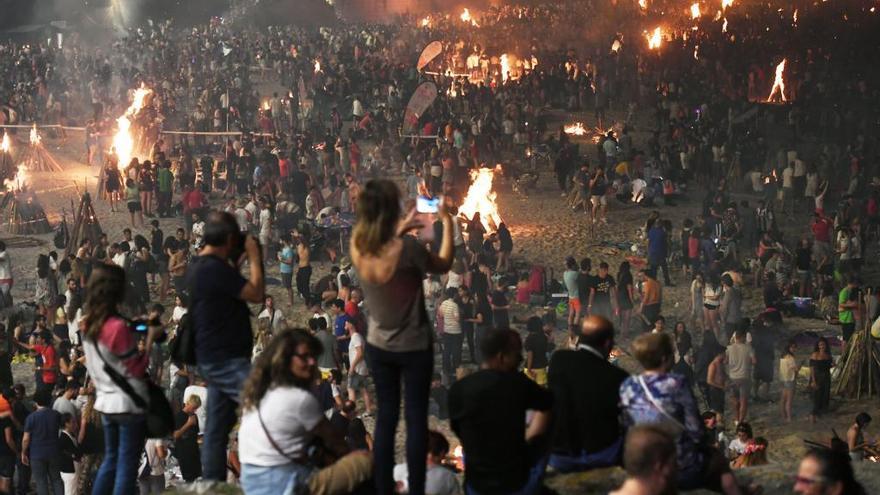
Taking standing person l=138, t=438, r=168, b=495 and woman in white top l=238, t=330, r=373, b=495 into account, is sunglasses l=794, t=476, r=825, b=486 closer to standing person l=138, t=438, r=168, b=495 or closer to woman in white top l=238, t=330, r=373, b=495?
woman in white top l=238, t=330, r=373, b=495

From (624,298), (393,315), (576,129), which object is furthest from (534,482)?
(576,129)

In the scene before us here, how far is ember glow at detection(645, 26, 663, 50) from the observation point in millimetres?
40750

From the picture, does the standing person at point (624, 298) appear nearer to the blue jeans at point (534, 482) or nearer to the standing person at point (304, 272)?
the standing person at point (304, 272)

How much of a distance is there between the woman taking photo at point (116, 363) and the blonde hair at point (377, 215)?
4.52ft

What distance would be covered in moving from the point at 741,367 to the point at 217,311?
10.1 meters

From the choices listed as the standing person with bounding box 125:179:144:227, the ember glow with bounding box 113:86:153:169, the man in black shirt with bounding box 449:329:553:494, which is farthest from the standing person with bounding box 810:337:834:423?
the ember glow with bounding box 113:86:153:169

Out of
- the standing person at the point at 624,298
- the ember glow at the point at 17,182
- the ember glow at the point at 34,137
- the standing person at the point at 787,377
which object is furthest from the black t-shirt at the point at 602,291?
the ember glow at the point at 34,137

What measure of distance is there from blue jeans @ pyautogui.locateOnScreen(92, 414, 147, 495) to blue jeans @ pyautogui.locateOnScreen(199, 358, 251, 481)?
354mm

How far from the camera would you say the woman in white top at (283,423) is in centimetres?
528

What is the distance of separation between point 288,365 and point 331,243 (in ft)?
54.2

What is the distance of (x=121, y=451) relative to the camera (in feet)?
20.5

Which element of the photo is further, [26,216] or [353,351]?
[26,216]

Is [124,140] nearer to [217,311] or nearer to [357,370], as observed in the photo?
[357,370]

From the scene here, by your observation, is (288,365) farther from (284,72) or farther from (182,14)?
(182,14)
